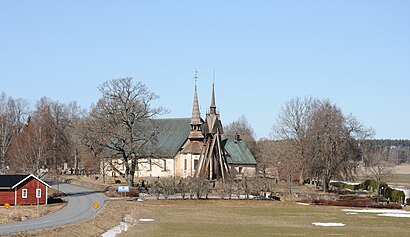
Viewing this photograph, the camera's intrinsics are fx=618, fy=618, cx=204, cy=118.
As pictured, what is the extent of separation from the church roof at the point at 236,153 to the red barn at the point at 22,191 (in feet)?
143

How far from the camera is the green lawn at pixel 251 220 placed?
40531 mm

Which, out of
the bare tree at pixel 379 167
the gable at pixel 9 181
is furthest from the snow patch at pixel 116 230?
the bare tree at pixel 379 167

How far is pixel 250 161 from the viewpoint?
98.6 metres

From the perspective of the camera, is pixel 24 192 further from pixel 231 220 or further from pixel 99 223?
pixel 231 220

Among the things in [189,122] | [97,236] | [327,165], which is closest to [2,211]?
[97,236]

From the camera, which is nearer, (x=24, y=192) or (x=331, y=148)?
(x=24, y=192)

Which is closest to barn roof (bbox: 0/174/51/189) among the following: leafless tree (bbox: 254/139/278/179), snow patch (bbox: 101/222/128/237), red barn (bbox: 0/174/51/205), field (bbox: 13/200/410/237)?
red barn (bbox: 0/174/51/205)

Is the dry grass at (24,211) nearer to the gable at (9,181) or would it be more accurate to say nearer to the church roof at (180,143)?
the gable at (9,181)

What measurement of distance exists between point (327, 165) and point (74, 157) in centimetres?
5565

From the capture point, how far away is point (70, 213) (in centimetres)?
4984

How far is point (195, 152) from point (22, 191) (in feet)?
126

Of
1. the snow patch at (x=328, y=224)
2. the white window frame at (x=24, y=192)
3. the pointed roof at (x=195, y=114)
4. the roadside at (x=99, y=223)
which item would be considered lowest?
the snow patch at (x=328, y=224)

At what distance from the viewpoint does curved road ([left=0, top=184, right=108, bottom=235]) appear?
39906mm

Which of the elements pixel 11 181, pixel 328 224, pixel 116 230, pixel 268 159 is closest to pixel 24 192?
pixel 11 181
